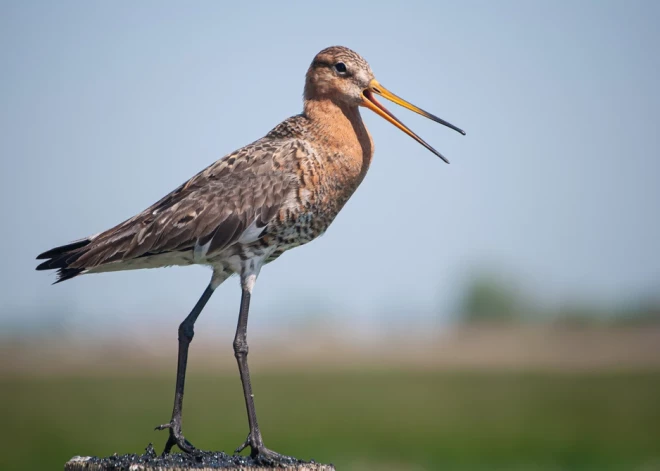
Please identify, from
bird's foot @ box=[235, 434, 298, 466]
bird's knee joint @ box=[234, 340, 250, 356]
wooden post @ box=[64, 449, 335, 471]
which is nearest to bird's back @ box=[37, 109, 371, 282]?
bird's knee joint @ box=[234, 340, 250, 356]

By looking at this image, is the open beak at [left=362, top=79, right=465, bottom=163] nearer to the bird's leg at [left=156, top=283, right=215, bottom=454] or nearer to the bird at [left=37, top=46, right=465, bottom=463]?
the bird at [left=37, top=46, right=465, bottom=463]

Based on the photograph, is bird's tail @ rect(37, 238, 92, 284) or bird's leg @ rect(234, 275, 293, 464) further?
bird's tail @ rect(37, 238, 92, 284)

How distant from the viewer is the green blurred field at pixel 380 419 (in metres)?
29.9

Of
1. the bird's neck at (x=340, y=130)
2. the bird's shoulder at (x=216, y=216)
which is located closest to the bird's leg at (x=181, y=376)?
the bird's shoulder at (x=216, y=216)

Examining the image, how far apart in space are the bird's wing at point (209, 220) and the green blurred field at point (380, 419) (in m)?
16.3

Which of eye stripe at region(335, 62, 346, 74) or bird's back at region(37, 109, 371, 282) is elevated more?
eye stripe at region(335, 62, 346, 74)

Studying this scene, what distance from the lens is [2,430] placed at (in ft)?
128

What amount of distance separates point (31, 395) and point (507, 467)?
33382 mm

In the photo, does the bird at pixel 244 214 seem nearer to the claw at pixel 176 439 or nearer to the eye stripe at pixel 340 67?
the eye stripe at pixel 340 67

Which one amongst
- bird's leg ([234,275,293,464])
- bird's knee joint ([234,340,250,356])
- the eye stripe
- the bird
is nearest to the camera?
bird's leg ([234,275,293,464])

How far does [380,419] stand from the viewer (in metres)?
40.3

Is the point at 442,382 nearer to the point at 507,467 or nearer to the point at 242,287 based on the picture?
the point at 507,467

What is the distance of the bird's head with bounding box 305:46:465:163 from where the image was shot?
998 centimetres

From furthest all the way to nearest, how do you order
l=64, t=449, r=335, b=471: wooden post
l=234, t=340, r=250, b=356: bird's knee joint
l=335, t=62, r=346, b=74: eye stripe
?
l=335, t=62, r=346, b=74: eye stripe → l=234, t=340, r=250, b=356: bird's knee joint → l=64, t=449, r=335, b=471: wooden post
